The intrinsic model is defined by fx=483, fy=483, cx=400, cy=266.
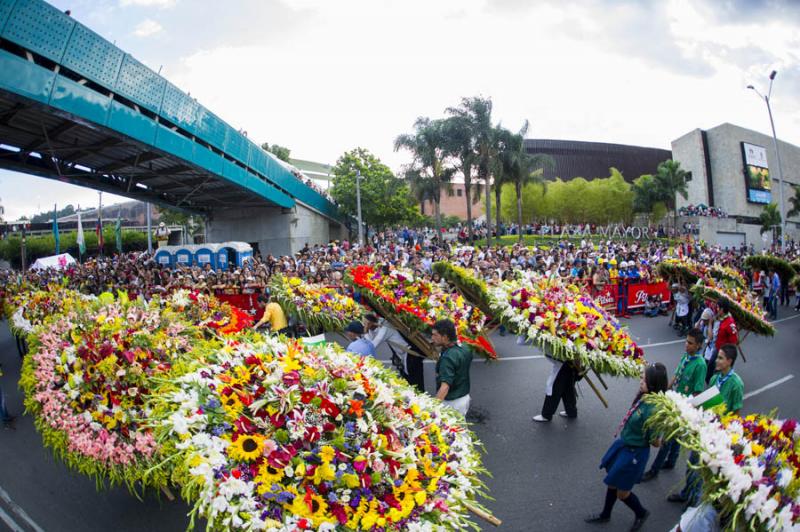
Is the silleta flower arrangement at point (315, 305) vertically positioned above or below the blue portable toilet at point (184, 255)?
below

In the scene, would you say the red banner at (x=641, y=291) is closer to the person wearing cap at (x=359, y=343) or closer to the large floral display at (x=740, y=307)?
the large floral display at (x=740, y=307)

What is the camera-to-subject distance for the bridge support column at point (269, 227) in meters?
34.7

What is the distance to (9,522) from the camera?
4.93 m

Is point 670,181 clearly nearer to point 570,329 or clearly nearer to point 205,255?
point 205,255

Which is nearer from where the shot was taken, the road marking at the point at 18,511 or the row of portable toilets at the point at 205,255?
the road marking at the point at 18,511

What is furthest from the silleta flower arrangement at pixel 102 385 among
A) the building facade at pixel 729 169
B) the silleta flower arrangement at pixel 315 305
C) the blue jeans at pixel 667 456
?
the building facade at pixel 729 169

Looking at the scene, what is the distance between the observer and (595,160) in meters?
73.8

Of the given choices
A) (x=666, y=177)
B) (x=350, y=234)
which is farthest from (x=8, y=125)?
(x=666, y=177)

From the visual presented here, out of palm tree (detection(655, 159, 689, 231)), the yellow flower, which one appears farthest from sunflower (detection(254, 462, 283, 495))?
palm tree (detection(655, 159, 689, 231))

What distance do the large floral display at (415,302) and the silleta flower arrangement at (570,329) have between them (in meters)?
0.78

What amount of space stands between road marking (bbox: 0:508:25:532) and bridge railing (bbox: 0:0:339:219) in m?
12.2

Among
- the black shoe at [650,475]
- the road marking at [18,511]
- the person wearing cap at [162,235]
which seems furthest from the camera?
the person wearing cap at [162,235]

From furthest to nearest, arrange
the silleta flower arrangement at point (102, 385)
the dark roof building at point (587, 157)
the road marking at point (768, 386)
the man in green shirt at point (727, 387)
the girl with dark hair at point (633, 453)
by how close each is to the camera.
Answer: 1. the dark roof building at point (587, 157)
2. the road marking at point (768, 386)
3. the man in green shirt at point (727, 387)
4. the girl with dark hair at point (633, 453)
5. the silleta flower arrangement at point (102, 385)

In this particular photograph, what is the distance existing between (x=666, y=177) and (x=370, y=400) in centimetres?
5550
